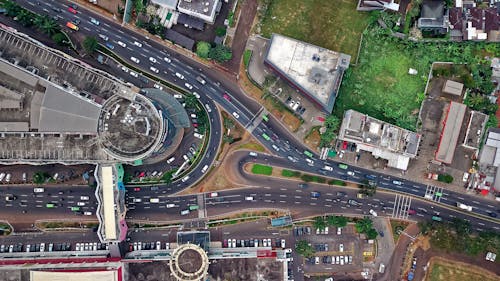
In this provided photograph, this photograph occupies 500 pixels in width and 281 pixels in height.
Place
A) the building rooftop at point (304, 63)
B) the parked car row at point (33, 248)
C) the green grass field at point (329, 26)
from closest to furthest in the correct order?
the building rooftop at point (304, 63)
the parked car row at point (33, 248)
the green grass field at point (329, 26)

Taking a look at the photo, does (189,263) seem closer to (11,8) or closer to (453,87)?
(11,8)

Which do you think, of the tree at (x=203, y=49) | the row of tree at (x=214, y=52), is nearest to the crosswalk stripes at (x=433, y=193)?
the row of tree at (x=214, y=52)

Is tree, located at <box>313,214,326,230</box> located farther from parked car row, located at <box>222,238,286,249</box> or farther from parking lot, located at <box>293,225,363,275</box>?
parked car row, located at <box>222,238,286,249</box>

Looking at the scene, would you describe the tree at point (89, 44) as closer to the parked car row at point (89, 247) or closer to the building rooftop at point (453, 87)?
the parked car row at point (89, 247)

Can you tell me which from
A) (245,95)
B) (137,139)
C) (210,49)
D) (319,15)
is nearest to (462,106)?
(319,15)

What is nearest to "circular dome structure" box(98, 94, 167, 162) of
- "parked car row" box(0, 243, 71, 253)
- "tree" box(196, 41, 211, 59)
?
"tree" box(196, 41, 211, 59)

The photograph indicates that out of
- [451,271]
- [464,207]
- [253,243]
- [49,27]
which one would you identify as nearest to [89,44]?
[49,27]

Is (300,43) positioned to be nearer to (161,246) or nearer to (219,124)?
(219,124)
